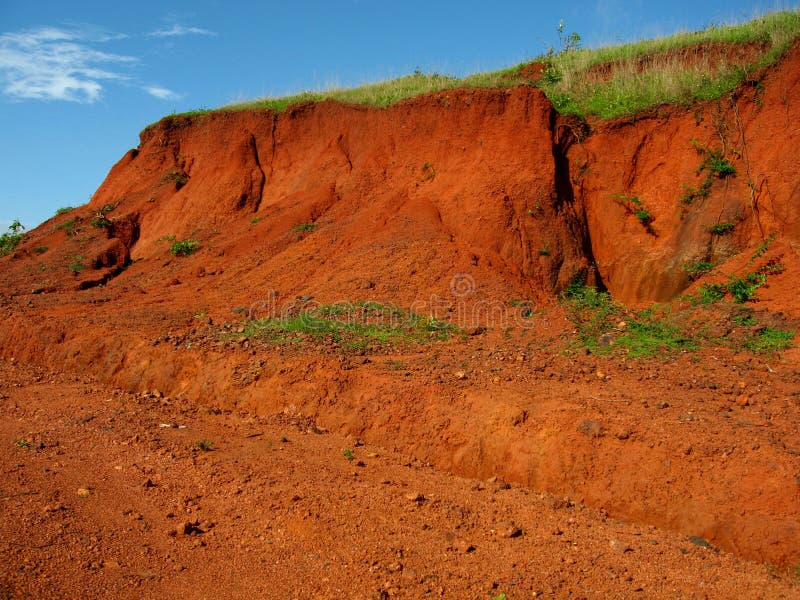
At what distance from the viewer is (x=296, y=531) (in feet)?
14.4

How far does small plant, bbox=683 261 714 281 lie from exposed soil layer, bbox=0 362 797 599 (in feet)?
16.0

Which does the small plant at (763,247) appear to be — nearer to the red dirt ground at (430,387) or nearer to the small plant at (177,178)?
the red dirt ground at (430,387)

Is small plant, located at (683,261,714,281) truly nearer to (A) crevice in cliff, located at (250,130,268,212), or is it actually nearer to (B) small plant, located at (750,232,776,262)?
(B) small plant, located at (750,232,776,262)

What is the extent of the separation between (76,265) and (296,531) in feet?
36.6

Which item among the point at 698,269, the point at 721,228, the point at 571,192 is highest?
the point at 571,192

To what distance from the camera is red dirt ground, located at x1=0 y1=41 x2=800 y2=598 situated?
13.6ft

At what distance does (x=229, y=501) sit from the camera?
15.8 feet

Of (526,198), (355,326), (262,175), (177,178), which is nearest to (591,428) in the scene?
(355,326)

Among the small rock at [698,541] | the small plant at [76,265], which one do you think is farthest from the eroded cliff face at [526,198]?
the small rock at [698,541]

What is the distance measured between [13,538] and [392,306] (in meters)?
5.31

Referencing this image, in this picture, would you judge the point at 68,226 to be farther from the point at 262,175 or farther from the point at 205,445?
the point at 205,445

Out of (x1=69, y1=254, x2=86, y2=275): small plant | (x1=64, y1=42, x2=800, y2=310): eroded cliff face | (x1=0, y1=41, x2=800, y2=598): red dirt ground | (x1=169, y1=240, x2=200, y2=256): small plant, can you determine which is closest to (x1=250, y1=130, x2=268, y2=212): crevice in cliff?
(x1=0, y1=41, x2=800, y2=598): red dirt ground

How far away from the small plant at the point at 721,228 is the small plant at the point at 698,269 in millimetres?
449

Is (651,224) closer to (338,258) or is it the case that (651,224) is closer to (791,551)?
(338,258)
